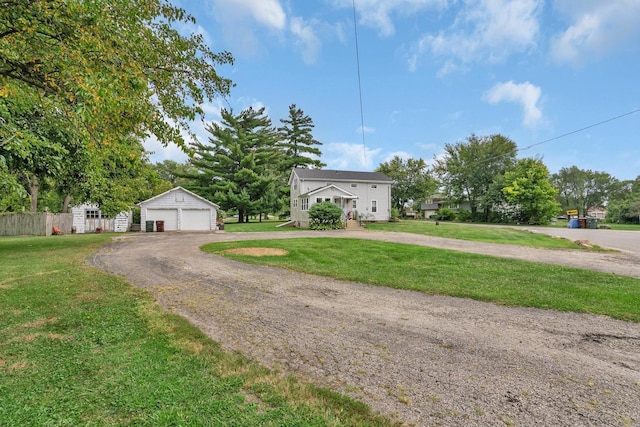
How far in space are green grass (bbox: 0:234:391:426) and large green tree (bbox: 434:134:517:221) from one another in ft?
137

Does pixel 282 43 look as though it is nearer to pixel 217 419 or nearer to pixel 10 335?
pixel 10 335

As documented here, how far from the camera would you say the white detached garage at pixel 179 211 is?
2323cm

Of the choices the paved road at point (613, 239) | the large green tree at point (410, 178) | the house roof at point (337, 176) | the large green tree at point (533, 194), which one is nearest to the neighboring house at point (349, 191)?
the house roof at point (337, 176)

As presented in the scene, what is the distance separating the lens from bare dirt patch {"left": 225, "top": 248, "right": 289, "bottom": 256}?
1021 centimetres

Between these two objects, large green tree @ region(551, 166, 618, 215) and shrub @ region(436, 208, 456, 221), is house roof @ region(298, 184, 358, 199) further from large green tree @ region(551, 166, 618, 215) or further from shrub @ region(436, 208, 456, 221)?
large green tree @ region(551, 166, 618, 215)

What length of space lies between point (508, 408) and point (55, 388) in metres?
3.58

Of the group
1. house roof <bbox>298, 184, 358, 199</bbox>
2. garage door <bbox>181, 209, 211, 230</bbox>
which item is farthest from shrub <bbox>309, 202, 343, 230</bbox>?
garage door <bbox>181, 209, 211, 230</bbox>

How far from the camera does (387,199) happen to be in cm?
3092

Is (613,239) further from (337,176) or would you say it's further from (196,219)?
(196,219)

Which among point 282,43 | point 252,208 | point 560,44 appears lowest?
point 252,208

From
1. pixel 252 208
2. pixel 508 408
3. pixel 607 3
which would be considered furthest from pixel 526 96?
pixel 252 208

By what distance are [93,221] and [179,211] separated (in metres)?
6.66

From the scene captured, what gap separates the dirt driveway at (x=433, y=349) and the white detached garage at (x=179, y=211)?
1920cm

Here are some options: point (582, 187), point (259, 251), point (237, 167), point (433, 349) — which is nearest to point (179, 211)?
point (237, 167)
